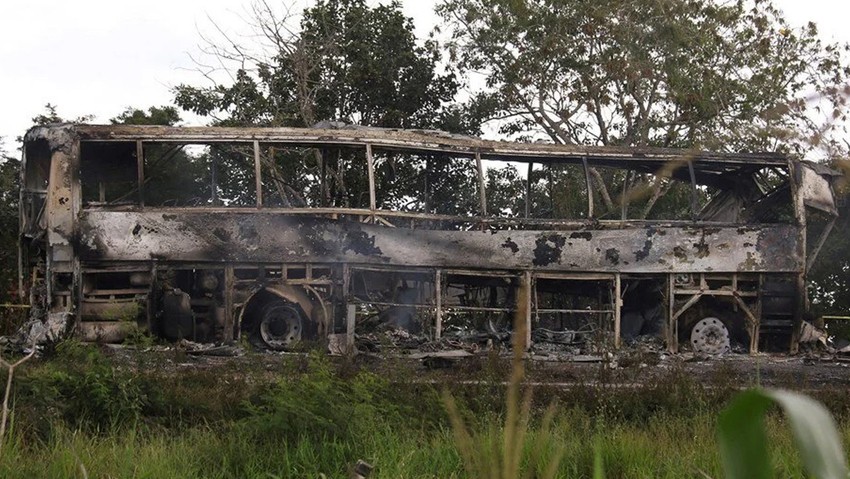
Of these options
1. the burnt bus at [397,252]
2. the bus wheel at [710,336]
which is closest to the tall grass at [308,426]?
the burnt bus at [397,252]

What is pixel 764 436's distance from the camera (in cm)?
57

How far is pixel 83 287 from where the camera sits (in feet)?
52.4

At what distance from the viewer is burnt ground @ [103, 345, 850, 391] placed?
37.8ft

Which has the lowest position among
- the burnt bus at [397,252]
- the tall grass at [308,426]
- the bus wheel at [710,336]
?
the bus wheel at [710,336]

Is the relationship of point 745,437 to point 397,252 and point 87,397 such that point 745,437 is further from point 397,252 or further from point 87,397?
point 397,252

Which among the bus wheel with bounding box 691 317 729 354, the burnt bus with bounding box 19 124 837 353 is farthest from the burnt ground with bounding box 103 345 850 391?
the burnt bus with bounding box 19 124 837 353

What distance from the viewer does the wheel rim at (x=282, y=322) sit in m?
16.4

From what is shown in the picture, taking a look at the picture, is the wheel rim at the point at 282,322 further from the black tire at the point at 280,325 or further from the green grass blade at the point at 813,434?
the green grass blade at the point at 813,434

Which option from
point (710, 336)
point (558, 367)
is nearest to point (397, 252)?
point (558, 367)

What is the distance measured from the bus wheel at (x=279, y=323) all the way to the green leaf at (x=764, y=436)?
15.9 metres

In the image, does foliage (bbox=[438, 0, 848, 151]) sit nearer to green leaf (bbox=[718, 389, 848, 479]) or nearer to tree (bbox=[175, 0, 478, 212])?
tree (bbox=[175, 0, 478, 212])

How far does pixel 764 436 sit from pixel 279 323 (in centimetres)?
1621

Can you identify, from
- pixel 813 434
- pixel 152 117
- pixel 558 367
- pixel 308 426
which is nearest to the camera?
pixel 813 434

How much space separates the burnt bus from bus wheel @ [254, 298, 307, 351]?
0.10ft
